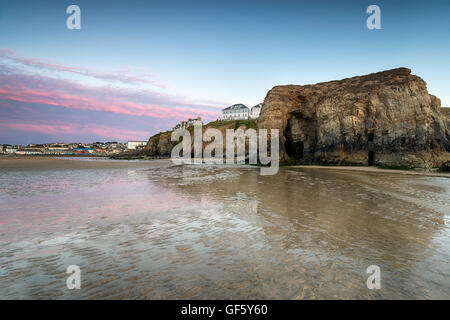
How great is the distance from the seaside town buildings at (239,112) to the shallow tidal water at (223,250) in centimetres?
11743

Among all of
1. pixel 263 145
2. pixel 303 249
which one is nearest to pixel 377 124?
pixel 263 145

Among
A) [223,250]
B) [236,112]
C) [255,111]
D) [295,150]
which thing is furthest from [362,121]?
[236,112]

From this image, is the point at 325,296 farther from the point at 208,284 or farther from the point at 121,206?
the point at 121,206

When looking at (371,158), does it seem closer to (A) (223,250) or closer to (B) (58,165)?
(A) (223,250)

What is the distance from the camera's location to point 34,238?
5.89 meters

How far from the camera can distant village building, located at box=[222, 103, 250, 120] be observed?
420ft

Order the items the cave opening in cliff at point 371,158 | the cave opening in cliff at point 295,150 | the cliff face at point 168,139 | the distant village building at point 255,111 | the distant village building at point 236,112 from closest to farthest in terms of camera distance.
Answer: the cave opening in cliff at point 371,158
the cave opening in cliff at point 295,150
the cliff face at point 168,139
the distant village building at point 255,111
the distant village building at point 236,112

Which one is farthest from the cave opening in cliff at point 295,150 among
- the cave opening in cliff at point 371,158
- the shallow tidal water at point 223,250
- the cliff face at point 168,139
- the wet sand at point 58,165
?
the cliff face at point 168,139

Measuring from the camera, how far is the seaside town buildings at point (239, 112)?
4877 inches

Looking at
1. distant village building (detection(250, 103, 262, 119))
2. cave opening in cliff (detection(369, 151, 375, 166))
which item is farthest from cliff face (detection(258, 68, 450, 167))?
distant village building (detection(250, 103, 262, 119))

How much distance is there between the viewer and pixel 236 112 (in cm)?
13038

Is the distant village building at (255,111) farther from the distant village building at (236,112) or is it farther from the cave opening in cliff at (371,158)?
the cave opening in cliff at (371,158)

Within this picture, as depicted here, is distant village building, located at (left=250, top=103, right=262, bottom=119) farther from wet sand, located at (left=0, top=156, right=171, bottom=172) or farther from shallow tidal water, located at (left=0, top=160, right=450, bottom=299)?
shallow tidal water, located at (left=0, top=160, right=450, bottom=299)
